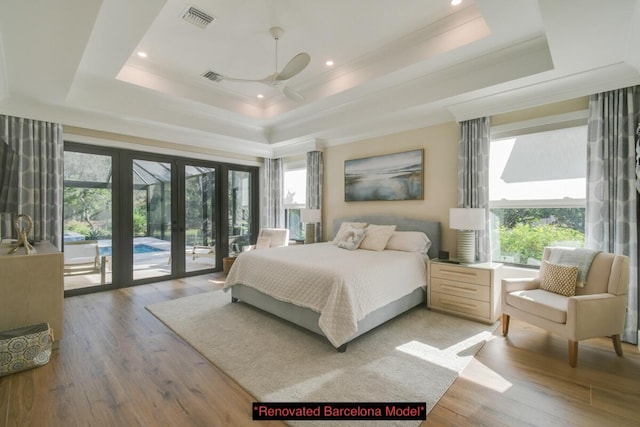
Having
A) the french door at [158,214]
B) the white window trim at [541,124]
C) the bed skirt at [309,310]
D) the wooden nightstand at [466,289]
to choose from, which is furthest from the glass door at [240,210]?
the white window trim at [541,124]

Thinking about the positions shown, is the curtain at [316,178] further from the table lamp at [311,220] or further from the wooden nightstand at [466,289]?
the wooden nightstand at [466,289]

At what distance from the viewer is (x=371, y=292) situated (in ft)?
9.24

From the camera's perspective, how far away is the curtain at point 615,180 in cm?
276

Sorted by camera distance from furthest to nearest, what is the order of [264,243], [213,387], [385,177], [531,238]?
[264,243]
[385,177]
[531,238]
[213,387]

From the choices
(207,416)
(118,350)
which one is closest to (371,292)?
(207,416)

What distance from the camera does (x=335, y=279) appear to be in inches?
104

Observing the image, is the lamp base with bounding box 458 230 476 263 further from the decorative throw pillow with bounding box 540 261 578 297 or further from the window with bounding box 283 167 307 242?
the window with bounding box 283 167 307 242

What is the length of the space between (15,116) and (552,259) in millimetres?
6522

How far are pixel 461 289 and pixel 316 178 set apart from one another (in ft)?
10.7

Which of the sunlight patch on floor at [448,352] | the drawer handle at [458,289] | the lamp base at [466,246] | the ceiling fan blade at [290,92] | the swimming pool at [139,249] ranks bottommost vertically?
the sunlight patch on floor at [448,352]

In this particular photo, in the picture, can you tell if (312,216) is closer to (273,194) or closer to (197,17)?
(273,194)

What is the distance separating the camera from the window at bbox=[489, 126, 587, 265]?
3.22 metres

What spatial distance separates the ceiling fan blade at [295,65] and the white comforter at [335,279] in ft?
6.49

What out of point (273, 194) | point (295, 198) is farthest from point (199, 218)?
point (295, 198)
